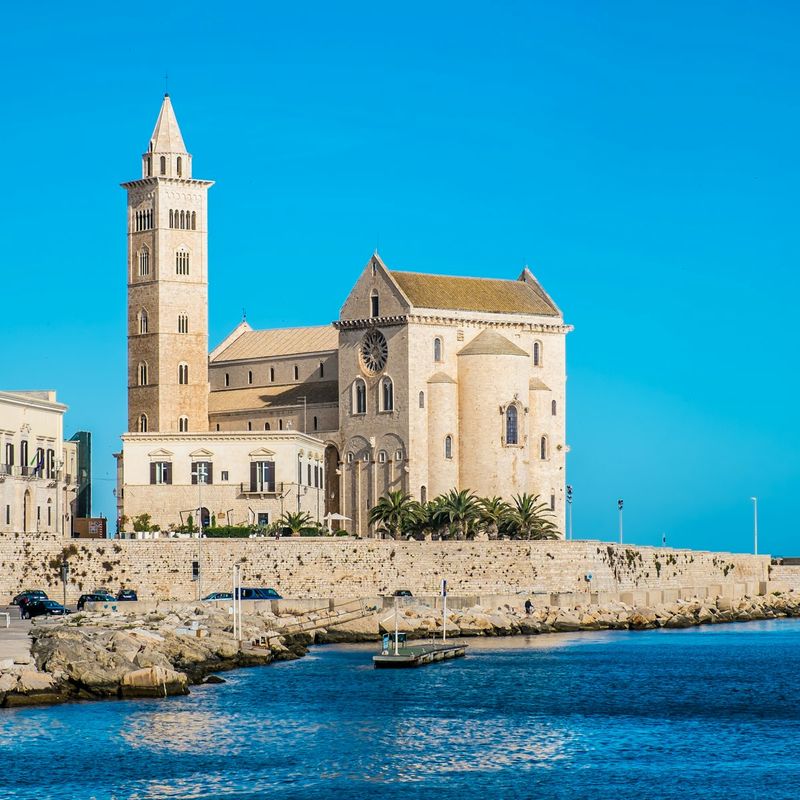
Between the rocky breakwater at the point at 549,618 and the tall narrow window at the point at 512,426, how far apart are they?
10888 millimetres

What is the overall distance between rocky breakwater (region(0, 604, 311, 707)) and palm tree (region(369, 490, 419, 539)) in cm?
1944

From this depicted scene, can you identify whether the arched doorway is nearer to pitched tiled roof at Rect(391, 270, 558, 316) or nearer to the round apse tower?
the round apse tower

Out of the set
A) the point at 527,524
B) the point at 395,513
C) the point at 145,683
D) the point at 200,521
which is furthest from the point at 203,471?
the point at 145,683

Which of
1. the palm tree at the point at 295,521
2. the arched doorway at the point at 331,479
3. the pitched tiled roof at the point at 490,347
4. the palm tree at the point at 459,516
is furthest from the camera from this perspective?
the arched doorway at the point at 331,479

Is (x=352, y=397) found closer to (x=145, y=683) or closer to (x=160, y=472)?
(x=160, y=472)

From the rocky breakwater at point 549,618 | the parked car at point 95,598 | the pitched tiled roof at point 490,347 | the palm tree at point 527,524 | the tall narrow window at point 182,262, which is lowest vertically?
the rocky breakwater at point 549,618

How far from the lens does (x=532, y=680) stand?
198ft

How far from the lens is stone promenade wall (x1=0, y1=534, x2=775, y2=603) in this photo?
7931 centimetres

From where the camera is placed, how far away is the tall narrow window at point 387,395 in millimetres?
94250

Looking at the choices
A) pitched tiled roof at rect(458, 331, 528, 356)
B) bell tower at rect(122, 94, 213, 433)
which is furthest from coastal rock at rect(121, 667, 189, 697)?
bell tower at rect(122, 94, 213, 433)

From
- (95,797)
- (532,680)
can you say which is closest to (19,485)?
(532,680)

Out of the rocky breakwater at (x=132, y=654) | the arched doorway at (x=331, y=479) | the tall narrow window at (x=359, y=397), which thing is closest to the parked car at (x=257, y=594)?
the rocky breakwater at (x=132, y=654)

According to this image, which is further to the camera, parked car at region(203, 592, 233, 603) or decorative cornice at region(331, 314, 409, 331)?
decorative cornice at region(331, 314, 409, 331)

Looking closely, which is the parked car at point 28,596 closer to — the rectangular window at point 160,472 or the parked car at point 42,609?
the parked car at point 42,609
